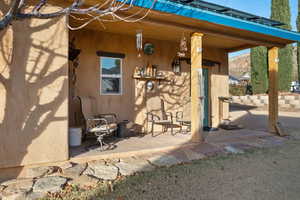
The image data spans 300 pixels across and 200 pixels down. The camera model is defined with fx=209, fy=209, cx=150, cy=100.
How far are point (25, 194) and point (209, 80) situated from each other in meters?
5.56

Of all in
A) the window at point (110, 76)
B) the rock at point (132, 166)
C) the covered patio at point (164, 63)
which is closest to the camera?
the rock at point (132, 166)

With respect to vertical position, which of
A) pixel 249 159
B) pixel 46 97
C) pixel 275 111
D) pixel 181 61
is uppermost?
pixel 181 61

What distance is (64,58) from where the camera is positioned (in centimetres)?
295

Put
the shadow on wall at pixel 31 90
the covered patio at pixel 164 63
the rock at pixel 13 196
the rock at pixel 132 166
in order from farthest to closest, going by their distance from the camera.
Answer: the covered patio at pixel 164 63 → the rock at pixel 132 166 → the shadow on wall at pixel 31 90 → the rock at pixel 13 196

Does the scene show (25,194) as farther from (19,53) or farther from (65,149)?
(19,53)

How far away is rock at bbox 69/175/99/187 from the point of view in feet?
8.30

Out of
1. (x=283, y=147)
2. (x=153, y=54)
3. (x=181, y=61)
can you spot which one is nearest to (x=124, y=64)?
(x=153, y=54)

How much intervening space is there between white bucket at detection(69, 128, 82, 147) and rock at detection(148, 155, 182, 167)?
1.39m

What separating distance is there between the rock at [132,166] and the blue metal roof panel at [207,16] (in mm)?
2401

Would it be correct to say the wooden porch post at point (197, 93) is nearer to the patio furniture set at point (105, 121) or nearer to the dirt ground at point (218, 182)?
the dirt ground at point (218, 182)

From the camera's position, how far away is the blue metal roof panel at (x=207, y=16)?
3.35m

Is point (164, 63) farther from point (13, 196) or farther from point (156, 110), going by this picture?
point (13, 196)

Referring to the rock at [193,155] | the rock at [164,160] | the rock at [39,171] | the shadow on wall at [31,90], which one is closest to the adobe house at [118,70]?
the shadow on wall at [31,90]

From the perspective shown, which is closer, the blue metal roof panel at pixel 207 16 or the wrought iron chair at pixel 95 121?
the blue metal roof panel at pixel 207 16
